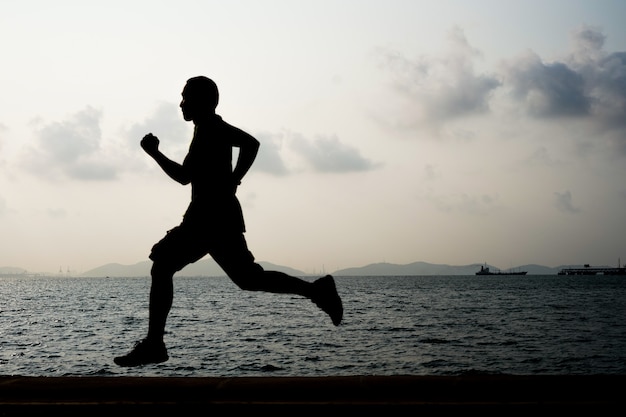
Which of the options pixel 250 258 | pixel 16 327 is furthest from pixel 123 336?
pixel 250 258

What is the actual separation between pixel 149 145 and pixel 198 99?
468mm

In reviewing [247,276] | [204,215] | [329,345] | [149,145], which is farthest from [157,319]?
[329,345]

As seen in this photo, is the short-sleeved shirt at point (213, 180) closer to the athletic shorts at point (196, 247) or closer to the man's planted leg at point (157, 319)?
the athletic shorts at point (196, 247)

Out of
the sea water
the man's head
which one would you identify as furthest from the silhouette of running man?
the sea water

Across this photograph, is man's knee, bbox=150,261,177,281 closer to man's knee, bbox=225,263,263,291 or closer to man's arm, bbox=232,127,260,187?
man's knee, bbox=225,263,263,291

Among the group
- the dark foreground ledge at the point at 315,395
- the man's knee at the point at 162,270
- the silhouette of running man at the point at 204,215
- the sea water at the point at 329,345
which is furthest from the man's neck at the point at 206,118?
the sea water at the point at 329,345

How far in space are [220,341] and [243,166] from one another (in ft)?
120

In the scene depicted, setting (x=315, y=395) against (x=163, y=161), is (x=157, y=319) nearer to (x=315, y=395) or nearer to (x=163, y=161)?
(x=163, y=161)

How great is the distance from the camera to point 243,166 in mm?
4449

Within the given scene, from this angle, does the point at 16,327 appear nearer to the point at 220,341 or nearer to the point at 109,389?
the point at 220,341

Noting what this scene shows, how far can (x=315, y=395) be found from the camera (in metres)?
3.73

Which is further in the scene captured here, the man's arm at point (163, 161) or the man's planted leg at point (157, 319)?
the man's arm at point (163, 161)

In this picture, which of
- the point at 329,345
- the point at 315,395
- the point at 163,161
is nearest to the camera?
the point at 315,395

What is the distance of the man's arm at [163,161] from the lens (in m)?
4.53
